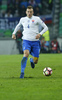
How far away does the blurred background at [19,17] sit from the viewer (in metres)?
26.7

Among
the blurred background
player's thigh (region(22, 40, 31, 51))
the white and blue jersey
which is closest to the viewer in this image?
player's thigh (region(22, 40, 31, 51))

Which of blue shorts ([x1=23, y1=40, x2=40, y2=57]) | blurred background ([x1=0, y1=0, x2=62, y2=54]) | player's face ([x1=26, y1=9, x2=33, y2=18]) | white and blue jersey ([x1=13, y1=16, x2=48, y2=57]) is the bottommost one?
blurred background ([x1=0, y1=0, x2=62, y2=54])

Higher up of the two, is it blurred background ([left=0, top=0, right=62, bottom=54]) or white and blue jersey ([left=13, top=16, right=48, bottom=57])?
white and blue jersey ([left=13, top=16, right=48, bottom=57])

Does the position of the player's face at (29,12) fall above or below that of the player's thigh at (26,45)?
above

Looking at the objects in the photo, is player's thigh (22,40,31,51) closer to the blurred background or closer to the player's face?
the player's face

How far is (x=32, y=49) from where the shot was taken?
34.3 feet

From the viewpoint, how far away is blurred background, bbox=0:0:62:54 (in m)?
26.7

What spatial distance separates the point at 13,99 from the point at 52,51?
21.2 m

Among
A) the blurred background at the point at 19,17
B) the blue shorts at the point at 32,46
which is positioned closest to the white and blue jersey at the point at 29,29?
the blue shorts at the point at 32,46

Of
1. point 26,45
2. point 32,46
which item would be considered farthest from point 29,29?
point 32,46

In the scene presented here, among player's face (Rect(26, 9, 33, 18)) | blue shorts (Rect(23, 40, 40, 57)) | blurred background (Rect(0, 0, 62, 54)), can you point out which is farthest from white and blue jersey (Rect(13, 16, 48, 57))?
blurred background (Rect(0, 0, 62, 54))

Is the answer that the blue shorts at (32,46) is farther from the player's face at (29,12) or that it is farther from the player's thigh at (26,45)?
the player's face at (29,12)

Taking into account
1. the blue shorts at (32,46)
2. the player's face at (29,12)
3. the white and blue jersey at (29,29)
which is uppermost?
the player's face at (29,12)

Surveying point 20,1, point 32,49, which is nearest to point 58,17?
point 20,1
